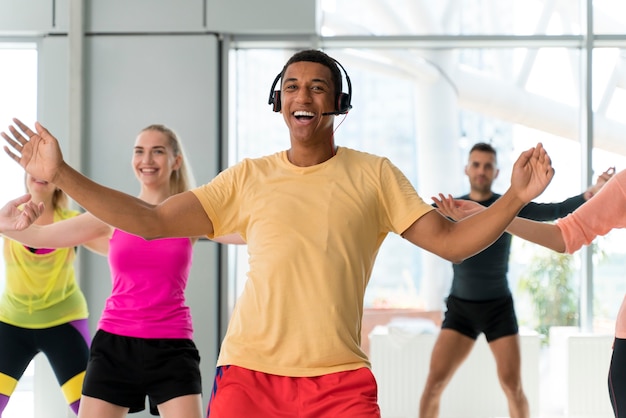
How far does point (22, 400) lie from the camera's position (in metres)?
5.89

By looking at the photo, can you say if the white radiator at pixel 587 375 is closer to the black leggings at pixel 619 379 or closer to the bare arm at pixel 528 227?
the bare arm at pixel 528 227

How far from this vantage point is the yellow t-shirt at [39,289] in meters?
3.85

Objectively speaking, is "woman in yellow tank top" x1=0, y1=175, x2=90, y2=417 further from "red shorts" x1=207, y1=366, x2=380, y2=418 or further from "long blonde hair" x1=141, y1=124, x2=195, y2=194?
"red shorts" x1=207, y1=366, x2=380, y2=418

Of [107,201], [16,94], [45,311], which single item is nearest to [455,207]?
[107,201]

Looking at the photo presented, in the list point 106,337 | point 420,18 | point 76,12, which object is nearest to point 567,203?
point 106,337

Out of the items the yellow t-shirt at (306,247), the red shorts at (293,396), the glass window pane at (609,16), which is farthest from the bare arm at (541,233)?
the glass window pane at (609,16)

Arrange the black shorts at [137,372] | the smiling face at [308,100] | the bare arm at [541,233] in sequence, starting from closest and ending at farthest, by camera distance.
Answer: the smiling face at [308,100], the bare arm at [541,233], the black shorts at [137,372]

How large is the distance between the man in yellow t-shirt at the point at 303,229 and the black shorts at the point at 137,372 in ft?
3.01

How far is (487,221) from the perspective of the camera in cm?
208

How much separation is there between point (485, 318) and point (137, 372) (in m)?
2.26

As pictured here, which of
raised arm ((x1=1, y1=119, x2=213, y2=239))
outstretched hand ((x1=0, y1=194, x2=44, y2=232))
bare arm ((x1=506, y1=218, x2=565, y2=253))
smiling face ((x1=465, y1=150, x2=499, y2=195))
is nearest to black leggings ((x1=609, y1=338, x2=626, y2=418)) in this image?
bare arm ((x1=506, y1=218, x2=565, y2=253))

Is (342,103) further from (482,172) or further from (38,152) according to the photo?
(482,172)

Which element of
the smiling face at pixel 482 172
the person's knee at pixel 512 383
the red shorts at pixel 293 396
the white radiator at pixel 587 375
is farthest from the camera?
the white radiator at pixel 587 375

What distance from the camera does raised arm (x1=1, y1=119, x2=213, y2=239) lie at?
6.91ft
